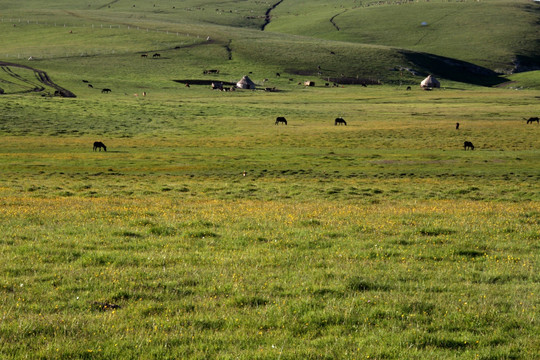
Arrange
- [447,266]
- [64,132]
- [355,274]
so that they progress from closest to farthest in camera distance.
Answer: [355,274] < [447,266] < [64,132]

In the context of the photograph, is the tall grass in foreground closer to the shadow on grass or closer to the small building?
the small building

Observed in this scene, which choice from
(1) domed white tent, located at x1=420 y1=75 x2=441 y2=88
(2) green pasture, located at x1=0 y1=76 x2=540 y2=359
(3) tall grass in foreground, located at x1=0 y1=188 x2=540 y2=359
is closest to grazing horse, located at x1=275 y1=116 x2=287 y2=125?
(2) green pasture, located at x1=0 y1=76 x2=540 y2=359

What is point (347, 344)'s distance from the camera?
7.76 m

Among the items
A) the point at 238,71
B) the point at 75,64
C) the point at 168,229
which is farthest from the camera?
the point at 238,71

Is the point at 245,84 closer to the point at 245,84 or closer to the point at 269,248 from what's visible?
the point at 245,84

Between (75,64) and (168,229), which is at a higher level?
(75,64)

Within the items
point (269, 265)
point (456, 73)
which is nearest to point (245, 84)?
point (456, 73)

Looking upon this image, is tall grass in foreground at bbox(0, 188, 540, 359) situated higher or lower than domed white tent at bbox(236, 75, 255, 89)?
lower

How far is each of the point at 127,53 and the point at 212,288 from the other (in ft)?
561

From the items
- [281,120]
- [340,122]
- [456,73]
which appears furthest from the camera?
[456,73]

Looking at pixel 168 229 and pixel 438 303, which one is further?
pixel 168 229

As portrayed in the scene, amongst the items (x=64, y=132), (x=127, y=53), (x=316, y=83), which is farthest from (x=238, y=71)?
(x=64, y=132)

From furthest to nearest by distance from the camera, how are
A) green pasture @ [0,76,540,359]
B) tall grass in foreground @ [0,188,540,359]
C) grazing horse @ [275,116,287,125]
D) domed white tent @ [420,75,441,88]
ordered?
1. domed white tent @ [420,75,441,88]
2. grazing horse @ [275,116,287,125]
3. green pasture @ [0,76,540,359]
4. tall grass in foreground @ [0,188,540,359]

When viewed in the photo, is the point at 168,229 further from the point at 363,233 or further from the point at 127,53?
the point at 127,53
